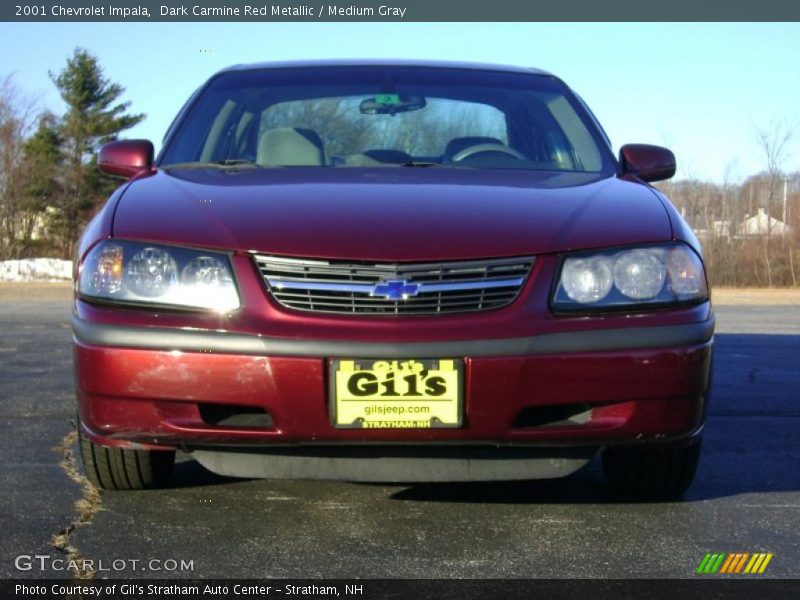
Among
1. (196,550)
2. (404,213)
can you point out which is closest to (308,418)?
(196,550)

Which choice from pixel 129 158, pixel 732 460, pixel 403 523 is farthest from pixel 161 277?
pixel 732 460

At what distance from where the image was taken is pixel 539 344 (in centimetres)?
293

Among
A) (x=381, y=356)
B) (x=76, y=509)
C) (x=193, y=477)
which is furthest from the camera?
(x=193, y=477)

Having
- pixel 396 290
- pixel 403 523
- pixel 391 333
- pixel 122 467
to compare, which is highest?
pixel 396 290

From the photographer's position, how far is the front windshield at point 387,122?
13.7ft

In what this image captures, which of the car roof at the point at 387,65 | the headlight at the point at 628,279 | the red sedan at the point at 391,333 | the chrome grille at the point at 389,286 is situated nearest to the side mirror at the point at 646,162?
the red sedan at the point at 391,333

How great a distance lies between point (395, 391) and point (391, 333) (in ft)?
0.50

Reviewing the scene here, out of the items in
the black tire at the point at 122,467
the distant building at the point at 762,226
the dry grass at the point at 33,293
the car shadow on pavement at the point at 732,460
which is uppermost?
the black tire at the point at 122,467

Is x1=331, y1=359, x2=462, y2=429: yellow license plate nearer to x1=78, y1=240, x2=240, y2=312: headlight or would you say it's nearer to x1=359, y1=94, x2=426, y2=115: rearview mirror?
x1=78, y1=240, x2=240, y2=312: headlight

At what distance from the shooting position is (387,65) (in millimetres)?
4738

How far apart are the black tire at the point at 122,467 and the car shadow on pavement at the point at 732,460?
790 mm

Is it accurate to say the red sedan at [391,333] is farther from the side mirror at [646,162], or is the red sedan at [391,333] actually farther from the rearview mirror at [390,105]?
the rearview mirror at [390,105]

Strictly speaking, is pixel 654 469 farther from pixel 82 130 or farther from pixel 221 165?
pixel 82 130

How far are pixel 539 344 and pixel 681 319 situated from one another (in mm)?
444
